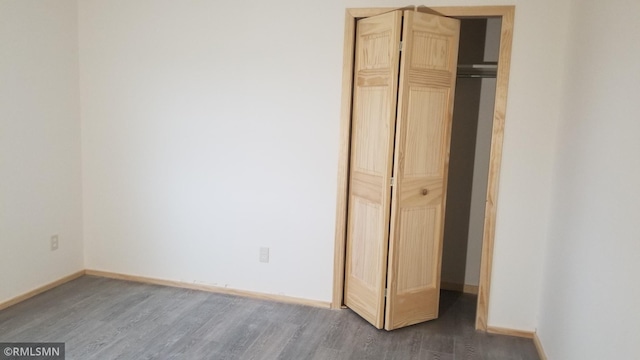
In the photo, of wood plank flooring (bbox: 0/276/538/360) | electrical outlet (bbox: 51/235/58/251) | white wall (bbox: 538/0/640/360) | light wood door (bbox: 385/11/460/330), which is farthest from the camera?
electrical outlet (bbox: 51/235/58/251)

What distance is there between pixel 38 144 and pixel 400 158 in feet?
8.66

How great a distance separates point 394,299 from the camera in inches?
119

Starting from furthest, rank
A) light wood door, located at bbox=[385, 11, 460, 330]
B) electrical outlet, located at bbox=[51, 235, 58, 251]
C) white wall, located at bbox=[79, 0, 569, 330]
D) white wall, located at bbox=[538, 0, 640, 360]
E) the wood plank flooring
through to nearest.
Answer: electrical outlet, located at bbox=[51, 235, 58, 251]
white wall, located at bbox=[79, 0, 569, 330]
light wood door, located at bbox=[385, 11, 460, 330]
the wood plank flooring
white wall, located at bbox=[538, 0, 640, 360]

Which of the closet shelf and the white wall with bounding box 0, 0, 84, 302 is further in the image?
the closet shelf

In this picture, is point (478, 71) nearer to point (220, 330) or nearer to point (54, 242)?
point (220, 330)

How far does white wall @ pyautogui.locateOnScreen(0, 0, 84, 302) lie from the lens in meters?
3.16

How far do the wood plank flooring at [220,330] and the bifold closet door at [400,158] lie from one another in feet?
0.74

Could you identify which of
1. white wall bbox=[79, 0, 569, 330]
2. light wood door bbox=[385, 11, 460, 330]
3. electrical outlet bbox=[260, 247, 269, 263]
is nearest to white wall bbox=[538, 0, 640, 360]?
white wall bbox=[79, 0, 569, 330]

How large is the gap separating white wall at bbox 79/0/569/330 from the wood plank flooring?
0.24m

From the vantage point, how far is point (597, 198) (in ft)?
6.59

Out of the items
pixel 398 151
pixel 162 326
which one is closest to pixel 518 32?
pixel 398 151

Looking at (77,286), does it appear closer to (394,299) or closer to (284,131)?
(284,131)

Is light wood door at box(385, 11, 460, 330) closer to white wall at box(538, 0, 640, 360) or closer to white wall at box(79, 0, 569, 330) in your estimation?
white wall at box(79, 0, 569, 330)

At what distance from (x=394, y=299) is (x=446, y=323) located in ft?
1.57
